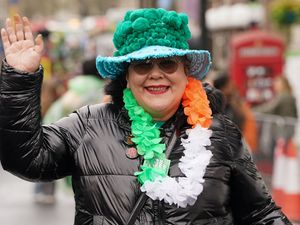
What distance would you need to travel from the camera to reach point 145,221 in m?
3.24

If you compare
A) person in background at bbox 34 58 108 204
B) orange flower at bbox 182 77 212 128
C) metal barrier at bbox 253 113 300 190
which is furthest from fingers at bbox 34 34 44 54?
metal barrier at bbox 253 113 300 190

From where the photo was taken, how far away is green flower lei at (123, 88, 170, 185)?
11.0ft

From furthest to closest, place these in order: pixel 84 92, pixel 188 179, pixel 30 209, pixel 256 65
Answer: pixel 256 65 → pixel 30 209 → pixel 84 92 → pixel 188 179

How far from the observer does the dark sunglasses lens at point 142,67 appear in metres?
3.42

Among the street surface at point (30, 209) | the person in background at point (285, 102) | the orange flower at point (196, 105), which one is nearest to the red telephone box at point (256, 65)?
the person in background at point (285, 102)

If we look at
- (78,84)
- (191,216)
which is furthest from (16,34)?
(78,84)

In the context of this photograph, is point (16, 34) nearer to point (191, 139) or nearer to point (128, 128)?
point (128, 128)

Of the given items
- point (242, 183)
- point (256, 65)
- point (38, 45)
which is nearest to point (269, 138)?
point (256, 65)

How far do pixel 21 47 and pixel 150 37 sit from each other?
0.52m

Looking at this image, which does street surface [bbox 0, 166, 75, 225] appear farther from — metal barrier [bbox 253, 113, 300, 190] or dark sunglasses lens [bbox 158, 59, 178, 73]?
dark sunglasses lens [bbox 158, 59, 178, 73]

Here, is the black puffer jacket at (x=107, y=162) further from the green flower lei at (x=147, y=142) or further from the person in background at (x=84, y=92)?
the person in background at (x=84, y=92)

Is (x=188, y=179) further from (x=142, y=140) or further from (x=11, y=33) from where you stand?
(x=11, y=33)

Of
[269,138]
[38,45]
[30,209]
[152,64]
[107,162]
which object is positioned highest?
[38,45]

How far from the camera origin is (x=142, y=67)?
135 inches
